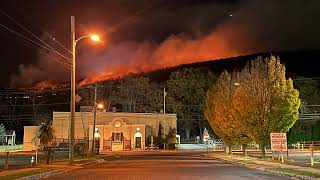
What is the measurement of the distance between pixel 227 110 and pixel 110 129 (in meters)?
32.4

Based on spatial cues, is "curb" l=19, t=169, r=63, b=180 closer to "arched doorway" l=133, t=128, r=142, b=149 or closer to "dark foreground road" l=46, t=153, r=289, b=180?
"dark foreground road" l=46, t=153, r=289, b=180

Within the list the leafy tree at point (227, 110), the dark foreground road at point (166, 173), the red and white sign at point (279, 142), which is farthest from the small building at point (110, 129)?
the dark foreground road at point (166, 173)

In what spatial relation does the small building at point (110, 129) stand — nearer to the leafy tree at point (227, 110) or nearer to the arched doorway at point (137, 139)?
the arched doorway at point (137, 139)

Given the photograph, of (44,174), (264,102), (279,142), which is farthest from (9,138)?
(44,174)

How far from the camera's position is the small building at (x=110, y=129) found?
80.8m

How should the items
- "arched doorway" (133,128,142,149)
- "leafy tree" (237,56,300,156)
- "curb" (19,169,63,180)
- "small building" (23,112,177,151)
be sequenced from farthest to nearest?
"arched doorway" (133,128,142,149) → "small building" (23,112,177,151) → "leafy tree" (237,56,300,156) → "curb" (19,169,63,180)

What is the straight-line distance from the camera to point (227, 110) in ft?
173

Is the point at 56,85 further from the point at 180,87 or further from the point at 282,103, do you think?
the point at 282,103

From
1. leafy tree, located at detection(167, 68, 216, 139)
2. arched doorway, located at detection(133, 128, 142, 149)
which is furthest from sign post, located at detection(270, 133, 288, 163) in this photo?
leafy tree, located at detection(167, 68, 216, 139)

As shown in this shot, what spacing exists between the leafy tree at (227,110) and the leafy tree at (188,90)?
4026 centimetres

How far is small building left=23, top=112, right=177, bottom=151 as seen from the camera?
80.8 meters

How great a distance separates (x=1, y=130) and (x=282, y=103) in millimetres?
66883

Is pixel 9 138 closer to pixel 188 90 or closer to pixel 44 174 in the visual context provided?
pixel 188 90

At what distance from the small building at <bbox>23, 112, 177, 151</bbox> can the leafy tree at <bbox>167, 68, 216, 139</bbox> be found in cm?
1807
